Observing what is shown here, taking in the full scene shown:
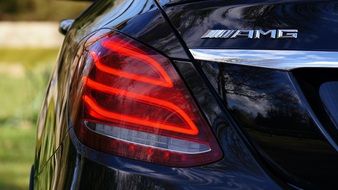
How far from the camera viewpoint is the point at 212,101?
1984mm

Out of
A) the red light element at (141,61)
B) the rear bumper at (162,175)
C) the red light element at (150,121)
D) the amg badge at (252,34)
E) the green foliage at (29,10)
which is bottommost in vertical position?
the rear bumper at (162,175)

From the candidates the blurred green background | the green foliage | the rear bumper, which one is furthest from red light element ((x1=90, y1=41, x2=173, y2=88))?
the green foliage

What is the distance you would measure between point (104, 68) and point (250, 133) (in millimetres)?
453

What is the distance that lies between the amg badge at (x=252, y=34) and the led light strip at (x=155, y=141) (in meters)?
0.29

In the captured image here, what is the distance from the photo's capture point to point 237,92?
1.97m

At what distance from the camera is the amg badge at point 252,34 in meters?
1.95

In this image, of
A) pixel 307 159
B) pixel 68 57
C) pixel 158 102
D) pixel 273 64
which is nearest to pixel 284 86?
pixel 273 64

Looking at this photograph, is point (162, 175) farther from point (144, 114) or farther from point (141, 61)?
point (141, 61)

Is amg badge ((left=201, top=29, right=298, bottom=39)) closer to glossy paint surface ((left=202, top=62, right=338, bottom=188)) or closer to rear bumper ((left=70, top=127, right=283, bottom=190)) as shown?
glossy paint surface ((left=202, top=62, right=338, bottom=188))

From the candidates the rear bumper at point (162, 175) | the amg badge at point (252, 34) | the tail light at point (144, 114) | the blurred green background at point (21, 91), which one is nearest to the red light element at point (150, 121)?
the tail light at point (144, 114)

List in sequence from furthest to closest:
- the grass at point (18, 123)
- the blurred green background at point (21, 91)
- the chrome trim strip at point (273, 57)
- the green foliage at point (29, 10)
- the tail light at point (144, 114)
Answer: the green foliage at point (29, 10) → the blurred green background at point (21, 91) → the grass at point (18, 123) → the tail light at point (144, 114) → the chrome trim strip at point (273, 57)

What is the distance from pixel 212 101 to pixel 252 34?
205 mm

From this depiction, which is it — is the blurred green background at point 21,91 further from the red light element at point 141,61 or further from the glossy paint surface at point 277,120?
the glossy paint surface at point 277,120

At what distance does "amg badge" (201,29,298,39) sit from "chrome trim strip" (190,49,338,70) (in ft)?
0.15
